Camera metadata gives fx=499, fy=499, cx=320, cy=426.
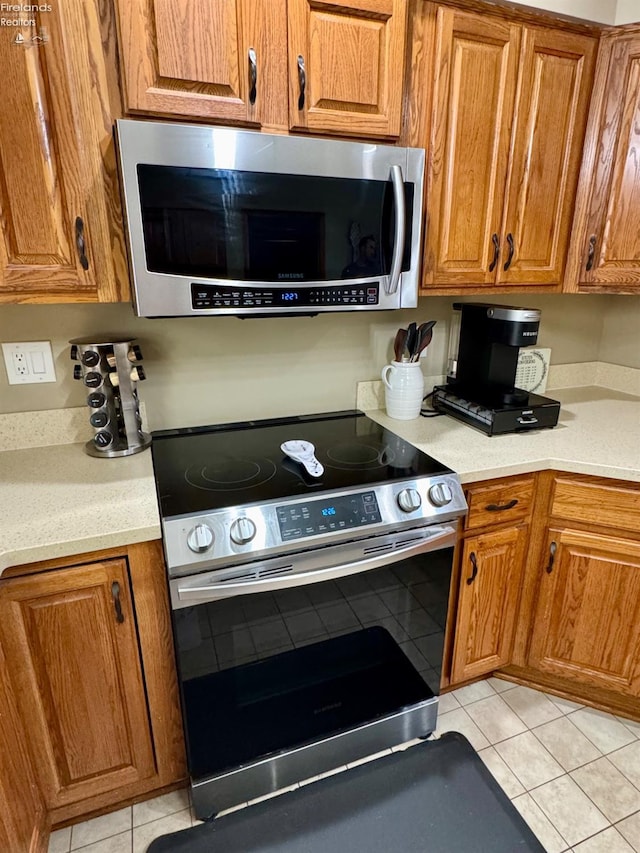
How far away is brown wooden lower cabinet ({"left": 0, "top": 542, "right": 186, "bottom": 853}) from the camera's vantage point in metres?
1.11

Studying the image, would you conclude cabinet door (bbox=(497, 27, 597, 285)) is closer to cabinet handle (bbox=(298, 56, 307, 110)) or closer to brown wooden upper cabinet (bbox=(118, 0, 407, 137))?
brown wooden upper cabinet (bbox=(118, 0, 407, 137))

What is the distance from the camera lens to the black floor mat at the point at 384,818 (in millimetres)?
1309

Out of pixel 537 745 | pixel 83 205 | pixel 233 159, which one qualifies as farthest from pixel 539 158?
pixel 537 745

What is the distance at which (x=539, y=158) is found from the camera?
1.59 meters

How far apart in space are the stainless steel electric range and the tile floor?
7.0 inches

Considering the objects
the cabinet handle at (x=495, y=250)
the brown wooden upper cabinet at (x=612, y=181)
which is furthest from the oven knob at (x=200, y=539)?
the brown wooden upper cabinet at (x=612, y=181)

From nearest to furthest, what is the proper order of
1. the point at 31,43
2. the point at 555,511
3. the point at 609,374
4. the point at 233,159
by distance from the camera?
the point at 31,43 < the point at 233,159 < the point at 555,511 < the point at 609,374

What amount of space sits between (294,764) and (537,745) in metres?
0.78

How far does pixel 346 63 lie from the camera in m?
1.27

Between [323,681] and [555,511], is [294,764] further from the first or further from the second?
[555,511]

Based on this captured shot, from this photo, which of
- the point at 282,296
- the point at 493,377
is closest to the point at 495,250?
the point at 493,377

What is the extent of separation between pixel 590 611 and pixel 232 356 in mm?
1434

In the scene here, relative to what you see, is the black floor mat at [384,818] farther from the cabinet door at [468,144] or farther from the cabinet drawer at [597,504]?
the cabinet door at [468,144]

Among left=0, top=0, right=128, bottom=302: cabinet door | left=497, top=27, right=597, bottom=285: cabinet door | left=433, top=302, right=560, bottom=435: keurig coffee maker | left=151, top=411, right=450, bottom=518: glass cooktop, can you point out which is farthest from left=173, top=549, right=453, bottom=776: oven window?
left=497, top=27, right=597, bottom=285: cabinet door
